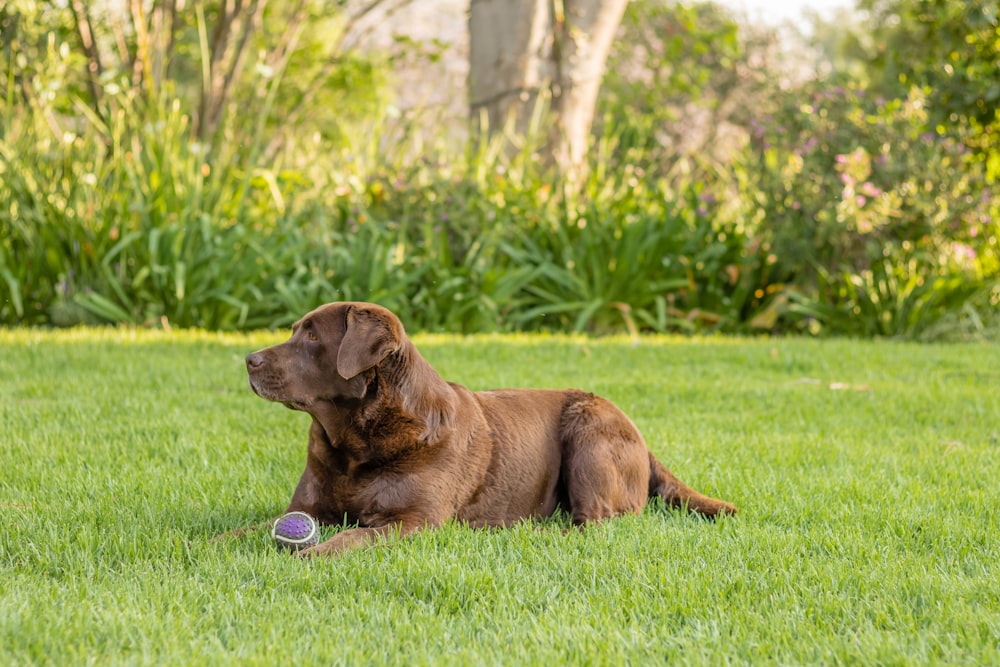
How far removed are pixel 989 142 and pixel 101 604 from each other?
1124 cm

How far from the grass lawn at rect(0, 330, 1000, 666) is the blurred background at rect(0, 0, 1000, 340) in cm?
281

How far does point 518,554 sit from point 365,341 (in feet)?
3.02

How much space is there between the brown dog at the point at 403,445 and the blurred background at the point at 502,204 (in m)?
5.10

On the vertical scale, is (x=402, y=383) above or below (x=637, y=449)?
above

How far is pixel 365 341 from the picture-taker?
3.92 m

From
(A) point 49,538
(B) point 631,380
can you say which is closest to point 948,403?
(B) point 631,380

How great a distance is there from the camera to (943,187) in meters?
10.6

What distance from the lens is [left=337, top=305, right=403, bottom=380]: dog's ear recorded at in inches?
153

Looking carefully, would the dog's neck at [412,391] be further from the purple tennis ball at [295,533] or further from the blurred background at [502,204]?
the blurred background at [502,204]

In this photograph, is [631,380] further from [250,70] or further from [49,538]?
[250,70]

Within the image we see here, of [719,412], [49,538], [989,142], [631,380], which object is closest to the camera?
[49,538]

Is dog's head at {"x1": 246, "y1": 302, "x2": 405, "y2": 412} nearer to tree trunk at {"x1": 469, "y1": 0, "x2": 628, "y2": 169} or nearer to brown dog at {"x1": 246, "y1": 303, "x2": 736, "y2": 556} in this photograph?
brown dog at {"x1": 246, "y1": 303, "x2": 736, "y2": 556}

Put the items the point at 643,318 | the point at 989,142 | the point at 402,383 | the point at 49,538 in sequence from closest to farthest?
the point at 49,538
the point at 402,383
the point at 643,318
the point at 989,142

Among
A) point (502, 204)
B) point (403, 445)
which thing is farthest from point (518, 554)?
point (502, 204)
